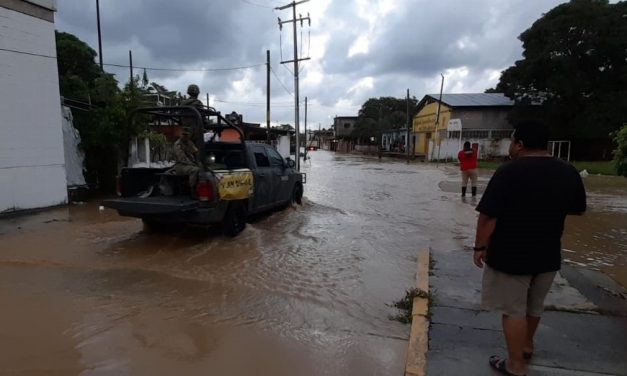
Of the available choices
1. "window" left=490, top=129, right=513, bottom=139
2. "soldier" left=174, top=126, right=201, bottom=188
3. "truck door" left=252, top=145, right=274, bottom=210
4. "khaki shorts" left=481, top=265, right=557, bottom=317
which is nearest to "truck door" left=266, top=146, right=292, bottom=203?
"truck door" left=252, top=145, right=274, bottom=210

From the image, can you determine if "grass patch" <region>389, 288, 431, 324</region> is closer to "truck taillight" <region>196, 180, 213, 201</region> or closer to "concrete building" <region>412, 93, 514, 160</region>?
"truck taillight" <region>196, 180, 213, 201</region>

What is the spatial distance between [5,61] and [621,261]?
11532 millimetres

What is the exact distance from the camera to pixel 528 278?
319 centimetres

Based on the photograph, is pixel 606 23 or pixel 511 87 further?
pixel 511 87

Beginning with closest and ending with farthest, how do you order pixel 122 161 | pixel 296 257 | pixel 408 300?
pixel 408 300 < pixel 296 257 < pixel 122 161

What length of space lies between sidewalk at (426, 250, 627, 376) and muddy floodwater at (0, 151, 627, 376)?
400 millimetres

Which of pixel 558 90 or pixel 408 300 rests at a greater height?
pixel 558 90

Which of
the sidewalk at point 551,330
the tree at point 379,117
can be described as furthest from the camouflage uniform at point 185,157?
the tree at point 379,117

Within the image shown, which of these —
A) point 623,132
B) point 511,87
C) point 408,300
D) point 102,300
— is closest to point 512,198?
point 408,300

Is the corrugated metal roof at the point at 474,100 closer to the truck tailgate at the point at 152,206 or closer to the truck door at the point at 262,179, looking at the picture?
the truck door at the point at 262,179

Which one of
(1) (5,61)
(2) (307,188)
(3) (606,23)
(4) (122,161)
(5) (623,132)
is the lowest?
(2) (307,188)

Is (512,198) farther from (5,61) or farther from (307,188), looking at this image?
(307,188)

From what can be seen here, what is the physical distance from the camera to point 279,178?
9930 mm

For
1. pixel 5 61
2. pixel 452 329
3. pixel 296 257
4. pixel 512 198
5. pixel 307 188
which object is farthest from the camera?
pixel 307 188
